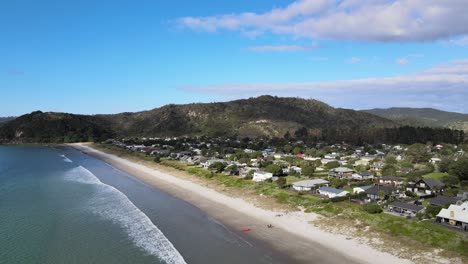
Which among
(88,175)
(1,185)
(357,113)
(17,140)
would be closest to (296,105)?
(357,113)

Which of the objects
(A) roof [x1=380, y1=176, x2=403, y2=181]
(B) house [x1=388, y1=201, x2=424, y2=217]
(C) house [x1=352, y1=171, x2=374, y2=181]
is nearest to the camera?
(B) house [x1=388, y1=201, x2=424, y2=217]

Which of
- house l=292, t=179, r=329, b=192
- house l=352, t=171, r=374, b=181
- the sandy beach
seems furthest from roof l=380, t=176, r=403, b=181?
the sandy beach

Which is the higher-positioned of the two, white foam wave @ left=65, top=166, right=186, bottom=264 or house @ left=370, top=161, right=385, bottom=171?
house @ left=370, top=161, right=385, bottom=171

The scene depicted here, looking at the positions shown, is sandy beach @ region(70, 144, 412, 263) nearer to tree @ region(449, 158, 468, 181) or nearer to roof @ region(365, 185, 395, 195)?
roof @ region(365, 185, 395, 195)

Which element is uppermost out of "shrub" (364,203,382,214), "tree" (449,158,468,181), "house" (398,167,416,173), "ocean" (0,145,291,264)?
"tree" (449,158,468,181)

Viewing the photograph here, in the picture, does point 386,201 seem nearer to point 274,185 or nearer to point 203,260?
point 274,185

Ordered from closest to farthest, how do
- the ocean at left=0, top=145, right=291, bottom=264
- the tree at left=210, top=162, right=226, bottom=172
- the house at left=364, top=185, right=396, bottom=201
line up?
the ocean at left=0, top=145, right=291, bottom=264 → the house at left=364, top=185, right=396, bottom=201 → the tree at left=210, top=162, right=226, bottom=172

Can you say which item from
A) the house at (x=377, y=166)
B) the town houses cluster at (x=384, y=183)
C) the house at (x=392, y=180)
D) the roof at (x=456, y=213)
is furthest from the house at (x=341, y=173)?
the roof at (x=456, y=213)
